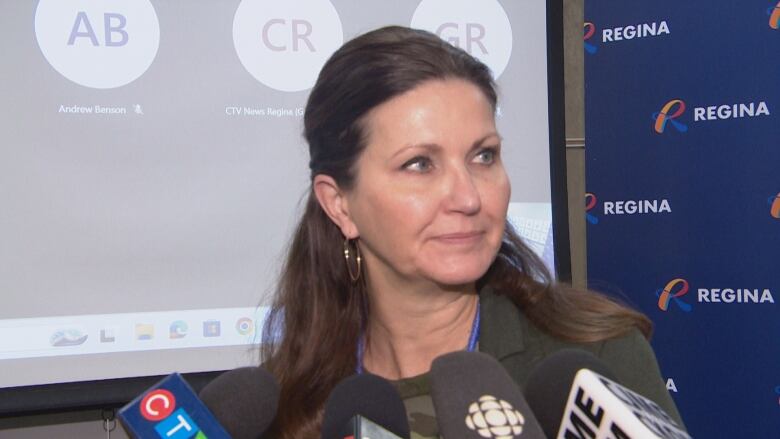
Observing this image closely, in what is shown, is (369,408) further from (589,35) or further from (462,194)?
(589,35)

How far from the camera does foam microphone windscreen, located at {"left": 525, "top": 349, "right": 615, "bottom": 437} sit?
0.95 m

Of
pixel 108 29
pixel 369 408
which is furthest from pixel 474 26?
pixel 369 408

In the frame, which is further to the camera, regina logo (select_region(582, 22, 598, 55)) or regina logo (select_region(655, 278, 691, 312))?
regina logo (select_region(582, 22, 598, 55))

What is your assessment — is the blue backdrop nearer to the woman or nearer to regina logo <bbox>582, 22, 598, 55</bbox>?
regina logo <bbox>582, 22, 598, 55</bbox>

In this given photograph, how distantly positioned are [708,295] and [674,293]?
12 cm

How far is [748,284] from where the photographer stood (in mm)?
2709

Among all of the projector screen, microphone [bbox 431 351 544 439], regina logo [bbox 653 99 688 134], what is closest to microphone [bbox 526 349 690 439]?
microphone [bbox 431 351 544 439]

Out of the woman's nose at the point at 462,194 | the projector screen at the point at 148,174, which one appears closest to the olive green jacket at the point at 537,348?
the woman's nose at the point at 462,194

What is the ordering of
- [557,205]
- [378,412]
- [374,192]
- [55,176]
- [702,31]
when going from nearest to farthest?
[378,412] < [374,192] < [55,176] < [557,205] < [702,31]

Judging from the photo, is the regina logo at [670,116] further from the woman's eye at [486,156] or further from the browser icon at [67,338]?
the browser icon at [67,338]

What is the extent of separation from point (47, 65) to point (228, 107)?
477mm

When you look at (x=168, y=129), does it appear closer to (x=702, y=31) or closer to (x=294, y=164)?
(x=294, y=164)

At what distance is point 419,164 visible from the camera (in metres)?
1.41

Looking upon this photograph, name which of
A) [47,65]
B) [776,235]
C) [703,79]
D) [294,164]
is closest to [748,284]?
[776,235]
